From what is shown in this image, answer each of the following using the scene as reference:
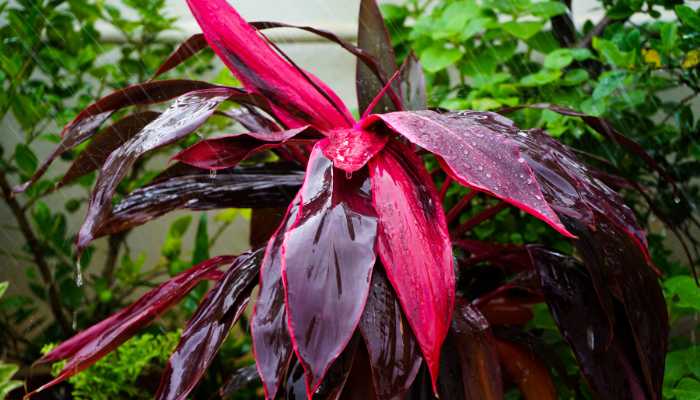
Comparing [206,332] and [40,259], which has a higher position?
[206,332]

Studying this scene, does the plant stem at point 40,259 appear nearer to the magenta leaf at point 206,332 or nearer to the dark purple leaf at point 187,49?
the dark purple leaf at point 187,49

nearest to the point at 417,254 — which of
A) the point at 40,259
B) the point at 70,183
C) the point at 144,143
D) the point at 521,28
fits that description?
the point at 144,143

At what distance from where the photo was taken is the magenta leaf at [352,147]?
26.4 inches

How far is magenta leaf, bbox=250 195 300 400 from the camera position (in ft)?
2.02

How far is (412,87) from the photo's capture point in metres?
1.08

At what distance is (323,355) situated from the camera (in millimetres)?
557

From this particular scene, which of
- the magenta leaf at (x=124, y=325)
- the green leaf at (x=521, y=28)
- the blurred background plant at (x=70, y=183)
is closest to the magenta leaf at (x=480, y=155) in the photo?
the magenta leaf at (x=124, y=325)

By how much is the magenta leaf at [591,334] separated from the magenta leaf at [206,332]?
363mm

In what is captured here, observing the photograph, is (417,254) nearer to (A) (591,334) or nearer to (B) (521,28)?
(A) (591,334)

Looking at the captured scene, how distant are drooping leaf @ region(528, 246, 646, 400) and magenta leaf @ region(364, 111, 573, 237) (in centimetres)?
22

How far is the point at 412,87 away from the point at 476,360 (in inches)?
19.2

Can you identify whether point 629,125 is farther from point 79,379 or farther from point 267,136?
point 79,379

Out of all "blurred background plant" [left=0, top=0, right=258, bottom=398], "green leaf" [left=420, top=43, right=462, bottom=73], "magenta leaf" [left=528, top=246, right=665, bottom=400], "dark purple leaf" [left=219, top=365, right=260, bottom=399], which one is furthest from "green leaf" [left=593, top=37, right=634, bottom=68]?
"blurred background plant" [left=0, top=0, right=258, bottom=398]

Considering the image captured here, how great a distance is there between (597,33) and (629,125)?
220mm
